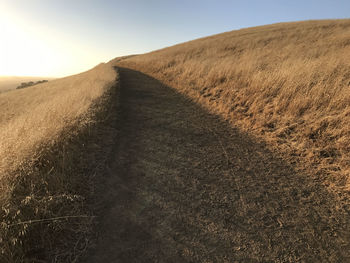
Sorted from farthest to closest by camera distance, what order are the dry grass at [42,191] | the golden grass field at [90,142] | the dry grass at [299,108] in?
the dry grass at [299,108]
the golden grass field at [90,142]
the dry grass at [42,191]

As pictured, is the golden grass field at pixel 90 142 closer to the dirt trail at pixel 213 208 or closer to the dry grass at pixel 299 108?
the dry grass at pixel 299 108

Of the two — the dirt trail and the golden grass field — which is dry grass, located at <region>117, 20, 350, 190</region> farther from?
the dirt trail

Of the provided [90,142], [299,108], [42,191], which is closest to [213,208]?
[42,191]

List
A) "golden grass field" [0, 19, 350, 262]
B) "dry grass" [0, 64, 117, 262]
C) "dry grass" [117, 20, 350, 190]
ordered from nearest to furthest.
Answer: "dry grass" [0, 64, 117, 262] → "golden grass field" [0, 19, 350, 262] → "dry grass" [117, 20, 350, 190]

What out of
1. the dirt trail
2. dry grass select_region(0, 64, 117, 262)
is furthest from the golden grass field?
the dirt trail

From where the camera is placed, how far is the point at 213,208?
9.38 feet

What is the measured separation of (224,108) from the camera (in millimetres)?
6438

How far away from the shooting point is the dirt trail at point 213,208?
2.26 metres

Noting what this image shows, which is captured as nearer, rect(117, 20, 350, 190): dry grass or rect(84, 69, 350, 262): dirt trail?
rect(84, 69, 350, 262): dirt trail

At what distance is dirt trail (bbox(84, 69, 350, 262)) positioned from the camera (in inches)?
89.0

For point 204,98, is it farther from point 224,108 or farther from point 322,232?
point 322,232

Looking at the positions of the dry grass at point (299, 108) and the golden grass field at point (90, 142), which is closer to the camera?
the golden grass field at point (90, 142)

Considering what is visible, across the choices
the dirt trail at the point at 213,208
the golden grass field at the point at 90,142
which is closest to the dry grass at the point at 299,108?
the golden grass field at the point at 90,142

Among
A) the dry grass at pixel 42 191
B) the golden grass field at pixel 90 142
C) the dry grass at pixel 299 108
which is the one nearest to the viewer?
the dry grass at pixel 42 191
